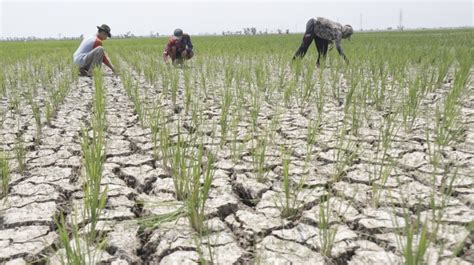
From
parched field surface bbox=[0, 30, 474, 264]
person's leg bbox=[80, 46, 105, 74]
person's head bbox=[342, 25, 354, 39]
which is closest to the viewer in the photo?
parched field surface bbox=[0, 30, 474, 264]

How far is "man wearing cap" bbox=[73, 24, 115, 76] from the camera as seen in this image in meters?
4.62

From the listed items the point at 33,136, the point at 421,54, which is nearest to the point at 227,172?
the point at 33,136

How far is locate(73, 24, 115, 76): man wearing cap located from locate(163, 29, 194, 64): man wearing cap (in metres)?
1.02

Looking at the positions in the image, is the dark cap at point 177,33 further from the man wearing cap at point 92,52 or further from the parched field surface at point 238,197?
the parched field surface at point 238,197

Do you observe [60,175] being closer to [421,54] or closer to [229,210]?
[229,210]

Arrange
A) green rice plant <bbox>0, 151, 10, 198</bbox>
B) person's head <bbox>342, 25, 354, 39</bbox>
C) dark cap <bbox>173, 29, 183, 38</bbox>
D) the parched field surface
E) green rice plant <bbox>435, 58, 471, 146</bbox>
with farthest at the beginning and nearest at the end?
dark cap <bbox>173, 29, 183, 38</bbox>
person's head <bbox>342, 25, 354, 39</bbox>
green rice plant <bbox>435, 58, 471, 146</bbox>
green rice plant <bbox>0, 151, 10, 198</bbox>
the parched field surface

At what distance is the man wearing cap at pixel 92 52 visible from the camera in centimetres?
462

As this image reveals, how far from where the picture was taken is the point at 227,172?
5.75 feet

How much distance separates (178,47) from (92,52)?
1393 mm

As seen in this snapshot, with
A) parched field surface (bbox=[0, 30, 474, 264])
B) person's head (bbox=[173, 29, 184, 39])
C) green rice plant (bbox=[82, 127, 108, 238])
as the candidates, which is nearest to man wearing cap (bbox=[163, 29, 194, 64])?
person's head (bbox=[173, 29, 184, 39])

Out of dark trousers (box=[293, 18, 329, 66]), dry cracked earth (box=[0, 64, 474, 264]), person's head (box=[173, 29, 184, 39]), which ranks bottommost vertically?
dry cracked earth (box=[0, 64, 474, 264])

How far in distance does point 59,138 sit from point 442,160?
205 centimetres

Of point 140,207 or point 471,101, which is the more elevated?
point 471,101

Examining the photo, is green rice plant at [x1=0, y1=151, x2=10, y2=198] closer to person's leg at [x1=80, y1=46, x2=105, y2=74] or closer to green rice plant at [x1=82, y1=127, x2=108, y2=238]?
green rice plant at [x1=82, y1=127, x2=108, y2=238]
